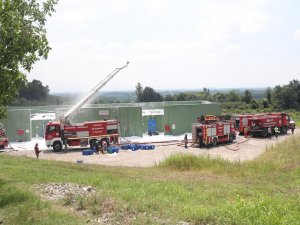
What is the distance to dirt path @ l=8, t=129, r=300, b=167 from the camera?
2566cm

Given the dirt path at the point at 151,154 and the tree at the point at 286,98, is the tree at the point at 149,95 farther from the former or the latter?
the dirt path at the point at 151,154

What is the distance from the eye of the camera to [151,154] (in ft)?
93.7

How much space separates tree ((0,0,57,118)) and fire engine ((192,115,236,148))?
22.0 m

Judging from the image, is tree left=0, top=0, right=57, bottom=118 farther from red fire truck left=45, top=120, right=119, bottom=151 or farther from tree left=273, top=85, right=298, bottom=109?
tree left=273, top=85, right=298, bottom=109

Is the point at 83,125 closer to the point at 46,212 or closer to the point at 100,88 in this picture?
the point at 100,88

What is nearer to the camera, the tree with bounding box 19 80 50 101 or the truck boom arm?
the truck boom arm

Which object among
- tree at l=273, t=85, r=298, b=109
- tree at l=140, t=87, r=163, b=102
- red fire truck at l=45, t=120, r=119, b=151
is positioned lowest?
red fire truck at l=45, t=120, r=119, b=151

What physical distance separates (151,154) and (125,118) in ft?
29.9

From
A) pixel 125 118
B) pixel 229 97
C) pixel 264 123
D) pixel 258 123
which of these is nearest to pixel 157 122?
pixel 125 118

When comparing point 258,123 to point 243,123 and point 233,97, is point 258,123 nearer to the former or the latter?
point 243,123

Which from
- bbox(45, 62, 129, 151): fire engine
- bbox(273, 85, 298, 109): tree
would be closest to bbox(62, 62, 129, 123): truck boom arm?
bbox(45, 62, 129, 151): fire engine

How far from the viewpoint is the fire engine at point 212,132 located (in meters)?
31.9

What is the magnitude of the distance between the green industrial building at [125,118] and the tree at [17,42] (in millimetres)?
23182

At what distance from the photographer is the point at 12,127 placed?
3531cm
